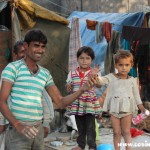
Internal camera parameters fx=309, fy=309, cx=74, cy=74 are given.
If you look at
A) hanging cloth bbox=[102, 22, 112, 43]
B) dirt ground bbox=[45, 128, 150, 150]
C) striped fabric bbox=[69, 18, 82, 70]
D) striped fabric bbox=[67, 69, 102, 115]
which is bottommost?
dirt ground bbox=[45, 128, 150, 150]

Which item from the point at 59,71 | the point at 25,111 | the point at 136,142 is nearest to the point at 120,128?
the point at 136,142

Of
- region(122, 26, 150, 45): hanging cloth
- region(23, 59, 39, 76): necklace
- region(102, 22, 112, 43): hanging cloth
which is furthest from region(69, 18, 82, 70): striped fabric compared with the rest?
region(23, 59, 39, 76): necklace

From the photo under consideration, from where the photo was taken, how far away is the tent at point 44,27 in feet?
19.2

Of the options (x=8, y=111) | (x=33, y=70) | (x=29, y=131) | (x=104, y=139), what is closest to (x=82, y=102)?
(x=104, y=139)

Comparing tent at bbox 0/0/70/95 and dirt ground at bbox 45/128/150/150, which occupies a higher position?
tent at bbox 0/0/70/95

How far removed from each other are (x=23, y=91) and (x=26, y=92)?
3cm

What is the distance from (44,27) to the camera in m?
6.56

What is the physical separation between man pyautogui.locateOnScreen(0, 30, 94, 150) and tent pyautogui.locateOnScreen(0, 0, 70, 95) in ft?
10.5

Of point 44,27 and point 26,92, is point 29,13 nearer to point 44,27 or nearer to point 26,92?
point 44,27

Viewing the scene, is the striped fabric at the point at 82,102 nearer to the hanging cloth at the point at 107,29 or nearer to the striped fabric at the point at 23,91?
the striped fabric at the point at 23,91

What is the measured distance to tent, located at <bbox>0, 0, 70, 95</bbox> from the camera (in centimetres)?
586

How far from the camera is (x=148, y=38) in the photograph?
22.4 ft

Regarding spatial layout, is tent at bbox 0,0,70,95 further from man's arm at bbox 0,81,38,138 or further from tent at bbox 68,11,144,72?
man's arm at bbox 0,81,38,138

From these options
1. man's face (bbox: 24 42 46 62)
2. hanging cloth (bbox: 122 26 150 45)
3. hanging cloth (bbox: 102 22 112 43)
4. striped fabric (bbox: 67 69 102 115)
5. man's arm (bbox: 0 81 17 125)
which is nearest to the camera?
man's arm (bbox: 0 81 17 125)
